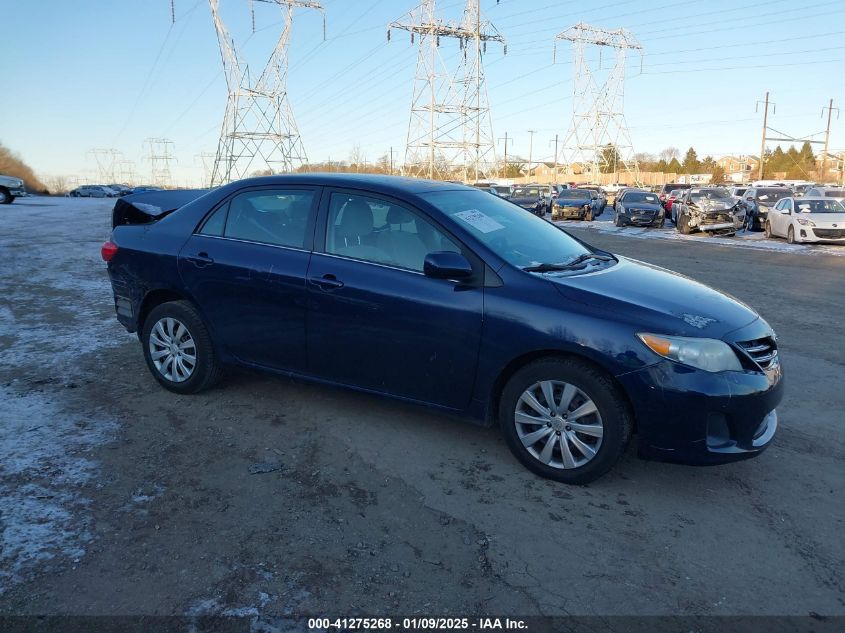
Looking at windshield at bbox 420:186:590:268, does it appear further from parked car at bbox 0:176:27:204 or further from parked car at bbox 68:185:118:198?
parked car at bbox 68:185:118:198

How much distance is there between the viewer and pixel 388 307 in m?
3.94

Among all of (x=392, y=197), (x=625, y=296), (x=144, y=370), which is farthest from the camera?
(x=144, y=370)

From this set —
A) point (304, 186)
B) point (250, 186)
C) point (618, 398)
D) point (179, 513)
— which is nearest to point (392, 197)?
point (304, 186)

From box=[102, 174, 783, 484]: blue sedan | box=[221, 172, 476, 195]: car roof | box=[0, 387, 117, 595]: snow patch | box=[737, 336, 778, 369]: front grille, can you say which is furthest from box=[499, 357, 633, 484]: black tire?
box=[0, 387, 117, 595]: snow patch

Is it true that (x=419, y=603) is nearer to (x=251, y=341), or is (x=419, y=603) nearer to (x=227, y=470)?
(x=227, y=470)

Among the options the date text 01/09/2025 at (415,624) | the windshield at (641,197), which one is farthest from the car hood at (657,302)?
the windshield at (641,197)

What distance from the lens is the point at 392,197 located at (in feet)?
13.8

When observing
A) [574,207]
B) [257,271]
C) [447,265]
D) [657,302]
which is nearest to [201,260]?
[257,271]

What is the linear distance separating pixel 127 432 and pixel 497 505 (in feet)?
7.99

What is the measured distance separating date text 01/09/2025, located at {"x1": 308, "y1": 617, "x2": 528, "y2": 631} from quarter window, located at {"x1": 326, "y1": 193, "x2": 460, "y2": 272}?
6.66ft

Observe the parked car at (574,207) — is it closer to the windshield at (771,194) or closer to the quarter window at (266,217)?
the windshield at (771,194)

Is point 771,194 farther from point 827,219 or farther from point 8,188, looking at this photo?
point 8,188

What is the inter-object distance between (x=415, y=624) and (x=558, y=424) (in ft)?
4.78

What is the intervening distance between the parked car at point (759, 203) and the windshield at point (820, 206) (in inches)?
142
